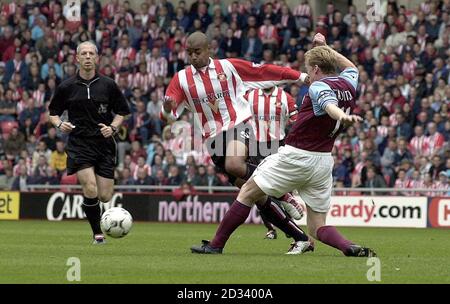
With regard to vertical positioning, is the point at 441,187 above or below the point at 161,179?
above

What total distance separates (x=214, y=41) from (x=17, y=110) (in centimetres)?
536

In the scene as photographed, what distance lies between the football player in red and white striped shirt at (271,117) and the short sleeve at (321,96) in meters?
5.47

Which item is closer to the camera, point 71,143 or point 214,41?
point 71,143

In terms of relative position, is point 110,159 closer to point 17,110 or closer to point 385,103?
point 385,103

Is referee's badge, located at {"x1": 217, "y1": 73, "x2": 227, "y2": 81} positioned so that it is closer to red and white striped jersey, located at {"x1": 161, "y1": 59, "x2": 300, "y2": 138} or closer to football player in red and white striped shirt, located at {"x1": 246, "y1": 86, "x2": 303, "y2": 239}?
red and white striped jersey, located at {"x1": 161, "y1": 59, "x2": 300, "y2": 138}

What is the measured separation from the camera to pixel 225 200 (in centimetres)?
2416

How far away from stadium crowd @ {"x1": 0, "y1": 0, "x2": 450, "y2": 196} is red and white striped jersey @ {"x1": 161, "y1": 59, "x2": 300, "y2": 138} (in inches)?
395

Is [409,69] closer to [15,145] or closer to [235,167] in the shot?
[15,145]

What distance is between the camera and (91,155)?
45.8 feet

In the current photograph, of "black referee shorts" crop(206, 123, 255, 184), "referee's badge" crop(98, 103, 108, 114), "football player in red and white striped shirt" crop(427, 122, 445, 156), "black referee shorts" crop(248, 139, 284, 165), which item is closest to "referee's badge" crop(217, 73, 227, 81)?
"black referee shorts" crop(206, 123, 255, 184)

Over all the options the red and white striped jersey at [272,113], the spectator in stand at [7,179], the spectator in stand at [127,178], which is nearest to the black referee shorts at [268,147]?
the red and white striped jersey at [272,113]

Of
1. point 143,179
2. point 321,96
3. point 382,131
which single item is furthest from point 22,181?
point 321,96

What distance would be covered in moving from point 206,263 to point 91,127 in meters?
4.23
